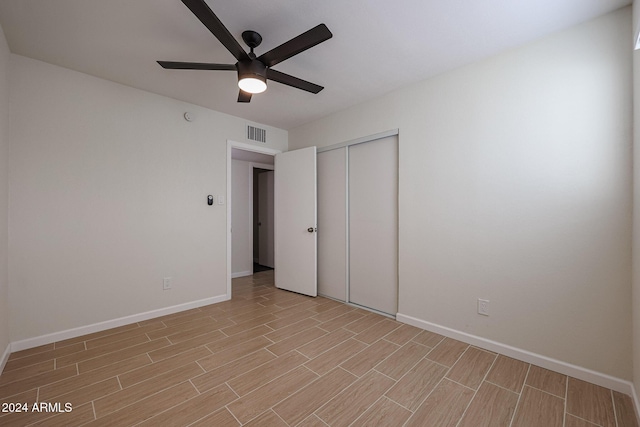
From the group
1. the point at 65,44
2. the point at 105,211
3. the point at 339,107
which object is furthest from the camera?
the point at 339,107

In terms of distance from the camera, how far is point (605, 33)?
70.9 inches

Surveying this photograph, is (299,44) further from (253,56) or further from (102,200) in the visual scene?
(102,200)

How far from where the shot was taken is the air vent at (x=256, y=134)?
12.5 ft

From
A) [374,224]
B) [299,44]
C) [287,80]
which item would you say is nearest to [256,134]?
[287,80]

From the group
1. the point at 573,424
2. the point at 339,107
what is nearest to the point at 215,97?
the point at 339,107

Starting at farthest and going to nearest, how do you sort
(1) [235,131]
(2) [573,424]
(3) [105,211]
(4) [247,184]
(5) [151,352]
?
(4) [247,184] → (1) [235,131] → (3) [105,211] → (5) [151,352] → (2) [573,424]

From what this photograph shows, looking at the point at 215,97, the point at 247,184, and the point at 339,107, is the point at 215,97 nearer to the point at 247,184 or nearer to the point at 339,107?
the point at 339,107

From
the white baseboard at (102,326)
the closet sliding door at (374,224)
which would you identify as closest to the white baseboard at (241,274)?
the white baseboard at (102,326)

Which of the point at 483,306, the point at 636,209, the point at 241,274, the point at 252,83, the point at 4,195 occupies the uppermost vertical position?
the point at 252,83

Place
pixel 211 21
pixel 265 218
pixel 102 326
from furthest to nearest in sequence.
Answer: pixel 265 218
pixel 102 326
pixel 211 21

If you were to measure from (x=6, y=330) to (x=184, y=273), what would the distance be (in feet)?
4.57

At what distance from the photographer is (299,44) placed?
1665 mm

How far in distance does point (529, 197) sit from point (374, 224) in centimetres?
148

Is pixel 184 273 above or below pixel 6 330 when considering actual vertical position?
above
